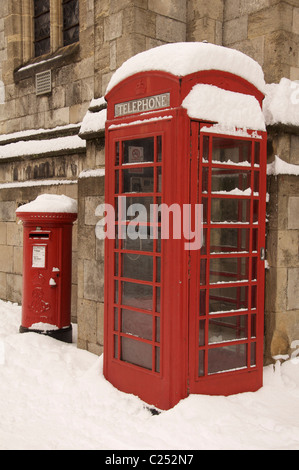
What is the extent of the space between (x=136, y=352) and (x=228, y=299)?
3.00ft

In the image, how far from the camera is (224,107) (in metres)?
3.87

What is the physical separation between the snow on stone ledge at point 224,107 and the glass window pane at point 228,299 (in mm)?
1362

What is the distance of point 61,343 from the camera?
18.3 feet

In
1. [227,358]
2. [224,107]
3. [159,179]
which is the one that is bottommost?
[227,358]

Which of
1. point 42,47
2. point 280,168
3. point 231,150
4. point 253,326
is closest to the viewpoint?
point 231,150

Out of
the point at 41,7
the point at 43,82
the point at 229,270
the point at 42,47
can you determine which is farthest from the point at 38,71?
the point at 229,270

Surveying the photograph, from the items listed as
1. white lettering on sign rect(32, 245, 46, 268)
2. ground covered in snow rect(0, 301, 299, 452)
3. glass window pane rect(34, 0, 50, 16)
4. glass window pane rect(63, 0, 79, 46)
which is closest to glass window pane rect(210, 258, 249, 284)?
ground covered in snow rect(0, 301, 299, 452)

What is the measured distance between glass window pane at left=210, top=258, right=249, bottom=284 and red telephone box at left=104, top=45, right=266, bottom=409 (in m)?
0.01

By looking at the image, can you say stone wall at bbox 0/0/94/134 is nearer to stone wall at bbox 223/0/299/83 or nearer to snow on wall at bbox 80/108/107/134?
snow on wall at bbox 80/108/107/134

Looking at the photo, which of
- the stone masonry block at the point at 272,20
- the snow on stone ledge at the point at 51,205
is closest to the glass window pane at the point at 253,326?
the snow on stone ledge at the point at 51,205

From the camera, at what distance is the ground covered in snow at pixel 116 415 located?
134 inches

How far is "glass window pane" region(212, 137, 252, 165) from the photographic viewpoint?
12.8ft

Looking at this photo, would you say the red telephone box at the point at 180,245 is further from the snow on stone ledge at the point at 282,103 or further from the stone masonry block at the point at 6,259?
the stone masonry block at the point at 6,259

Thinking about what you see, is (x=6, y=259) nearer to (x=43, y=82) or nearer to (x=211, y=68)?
(x=43, y=82)
